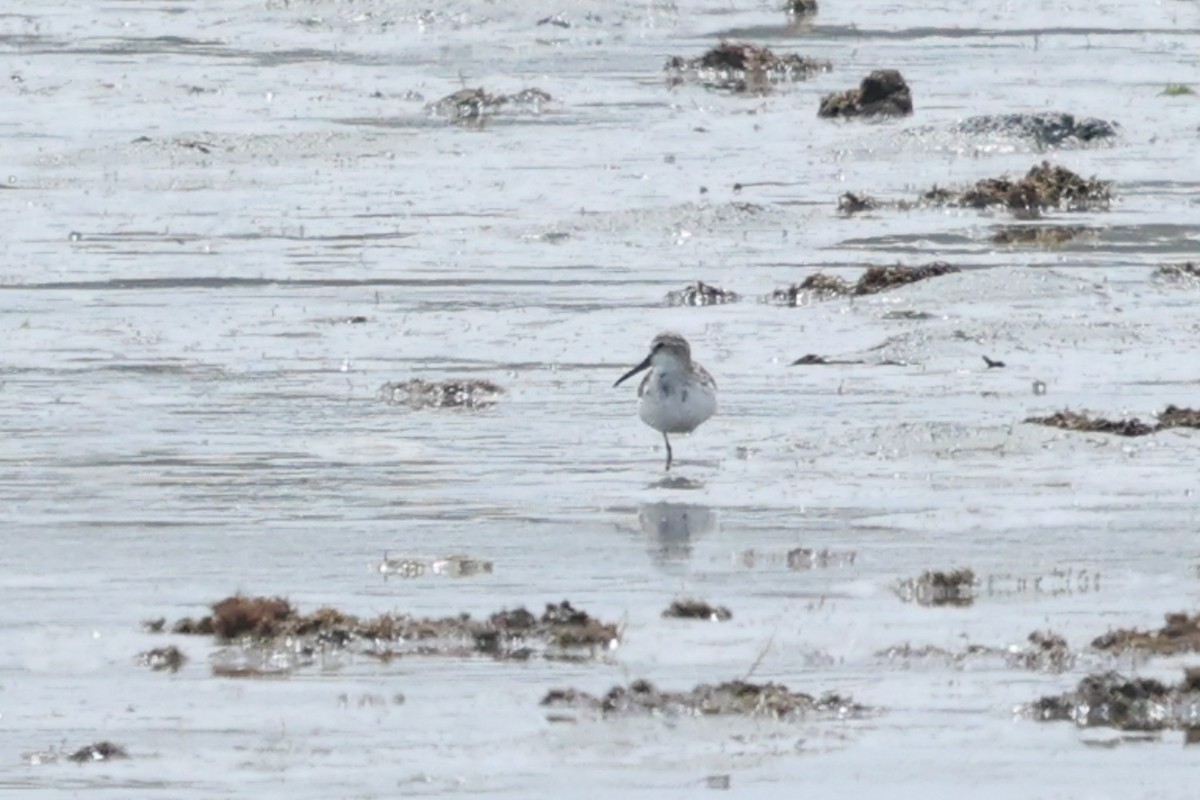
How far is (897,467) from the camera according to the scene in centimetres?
1227

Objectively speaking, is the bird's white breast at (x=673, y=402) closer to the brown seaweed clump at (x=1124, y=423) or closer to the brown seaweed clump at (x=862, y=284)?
the brown seaweed clump at (x=1124, y=423)

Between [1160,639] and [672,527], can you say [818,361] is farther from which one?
[1160,639]

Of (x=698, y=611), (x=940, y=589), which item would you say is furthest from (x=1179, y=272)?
(x=698, y=611)

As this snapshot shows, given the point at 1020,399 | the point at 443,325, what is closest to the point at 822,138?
the point at 443,325

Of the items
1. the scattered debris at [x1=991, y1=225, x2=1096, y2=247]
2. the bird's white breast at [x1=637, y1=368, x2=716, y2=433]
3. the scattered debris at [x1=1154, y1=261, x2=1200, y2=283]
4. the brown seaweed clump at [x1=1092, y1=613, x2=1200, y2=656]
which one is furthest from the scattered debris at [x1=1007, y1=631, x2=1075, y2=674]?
the scattered debris at [x1=991, y1=225, x2=1096, y2=247]

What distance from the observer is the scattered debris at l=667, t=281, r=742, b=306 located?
1634 centimetres

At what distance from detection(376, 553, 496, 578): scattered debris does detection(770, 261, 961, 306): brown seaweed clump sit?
19.2ft

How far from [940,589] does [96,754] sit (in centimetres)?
299

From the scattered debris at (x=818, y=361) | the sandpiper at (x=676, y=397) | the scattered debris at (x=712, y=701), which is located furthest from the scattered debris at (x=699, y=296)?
the scattered debris at (x=712, y=701)

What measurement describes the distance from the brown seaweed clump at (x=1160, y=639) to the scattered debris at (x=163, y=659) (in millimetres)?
2623

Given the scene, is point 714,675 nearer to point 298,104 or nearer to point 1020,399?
point 1020,399

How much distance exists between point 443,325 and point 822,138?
322 inches

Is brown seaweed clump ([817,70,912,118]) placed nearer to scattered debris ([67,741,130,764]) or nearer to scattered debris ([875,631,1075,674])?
scattered debris ([875,631,1075,674])

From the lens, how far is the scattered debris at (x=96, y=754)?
27.4ft
